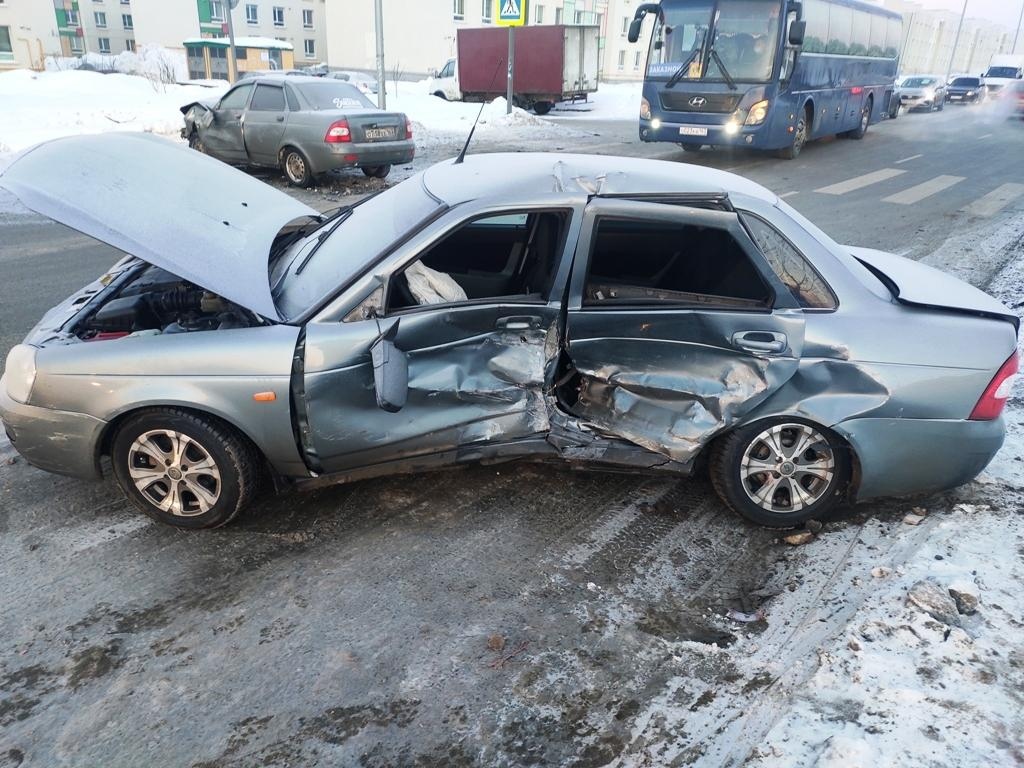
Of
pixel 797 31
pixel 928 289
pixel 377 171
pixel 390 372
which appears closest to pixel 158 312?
pixel 390 372

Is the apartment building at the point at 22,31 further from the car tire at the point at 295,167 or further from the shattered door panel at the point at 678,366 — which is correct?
the shattered door panel at the point at 678,366

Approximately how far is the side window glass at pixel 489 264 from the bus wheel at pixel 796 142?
13040mm

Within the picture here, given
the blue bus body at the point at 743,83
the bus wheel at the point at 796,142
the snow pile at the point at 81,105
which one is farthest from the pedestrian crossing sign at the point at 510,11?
the snow pile at the point at 81,105

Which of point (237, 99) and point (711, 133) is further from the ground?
point (237, 99)

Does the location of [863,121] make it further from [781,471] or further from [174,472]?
[174,472]

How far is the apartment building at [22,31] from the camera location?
142 feet

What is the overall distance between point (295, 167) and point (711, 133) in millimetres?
7911

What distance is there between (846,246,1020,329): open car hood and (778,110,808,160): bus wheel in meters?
12.4

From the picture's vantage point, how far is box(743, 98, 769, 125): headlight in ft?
46.1

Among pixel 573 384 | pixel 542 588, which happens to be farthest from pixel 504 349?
pixel 542 588

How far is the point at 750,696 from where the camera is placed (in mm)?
2703

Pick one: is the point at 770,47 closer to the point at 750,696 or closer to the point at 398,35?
the point at 750,696

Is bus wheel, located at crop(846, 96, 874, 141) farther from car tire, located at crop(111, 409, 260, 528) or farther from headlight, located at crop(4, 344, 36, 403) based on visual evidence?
headlight, located at crop(4, 344, 36, 403)

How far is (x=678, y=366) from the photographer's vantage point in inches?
139
